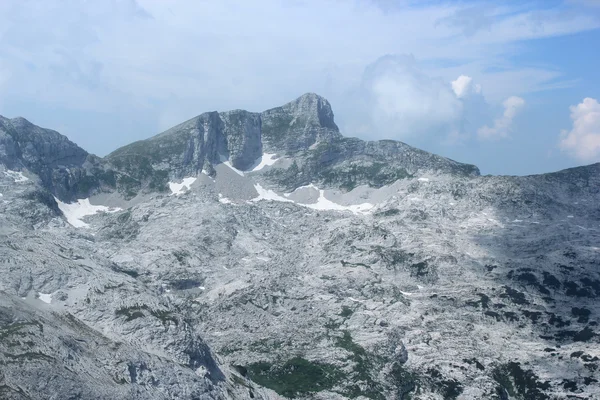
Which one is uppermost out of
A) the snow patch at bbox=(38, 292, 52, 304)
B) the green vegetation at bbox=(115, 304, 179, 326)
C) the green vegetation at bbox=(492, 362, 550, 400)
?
the snow patch at bbox=(38, 292, 52, 304)

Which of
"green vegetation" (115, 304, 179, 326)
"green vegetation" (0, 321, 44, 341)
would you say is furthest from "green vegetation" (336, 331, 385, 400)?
"green vegetation" (0, 321, 44, 341)

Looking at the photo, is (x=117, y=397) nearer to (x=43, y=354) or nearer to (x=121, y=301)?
(x=43, y=354)

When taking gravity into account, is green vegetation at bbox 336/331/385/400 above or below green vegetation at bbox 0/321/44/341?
below

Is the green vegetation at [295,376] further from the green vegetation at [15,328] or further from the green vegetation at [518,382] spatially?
the green vegetation at [15,328]

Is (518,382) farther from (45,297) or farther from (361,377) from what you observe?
(45,297)

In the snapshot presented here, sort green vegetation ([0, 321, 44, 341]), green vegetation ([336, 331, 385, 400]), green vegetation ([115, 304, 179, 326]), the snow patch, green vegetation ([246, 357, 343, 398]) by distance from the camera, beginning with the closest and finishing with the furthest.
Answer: green vegetation ([0, 321, 44, 341]), the snow patch, green vegetation ([115, 304, 179, 326]), green vegetation ([246, 357, 343, 398]), green vegetation ([336, 331, 385, 400])

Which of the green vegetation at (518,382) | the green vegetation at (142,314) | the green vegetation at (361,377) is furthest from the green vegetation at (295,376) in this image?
the green vegetation at (518,382)

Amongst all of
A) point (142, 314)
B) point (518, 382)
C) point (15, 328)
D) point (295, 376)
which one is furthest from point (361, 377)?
point (15, 328)

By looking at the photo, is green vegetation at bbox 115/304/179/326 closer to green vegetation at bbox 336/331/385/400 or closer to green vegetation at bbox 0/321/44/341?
green vegetation at bbox 0/321/44/341

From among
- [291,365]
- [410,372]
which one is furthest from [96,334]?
[410,372]
